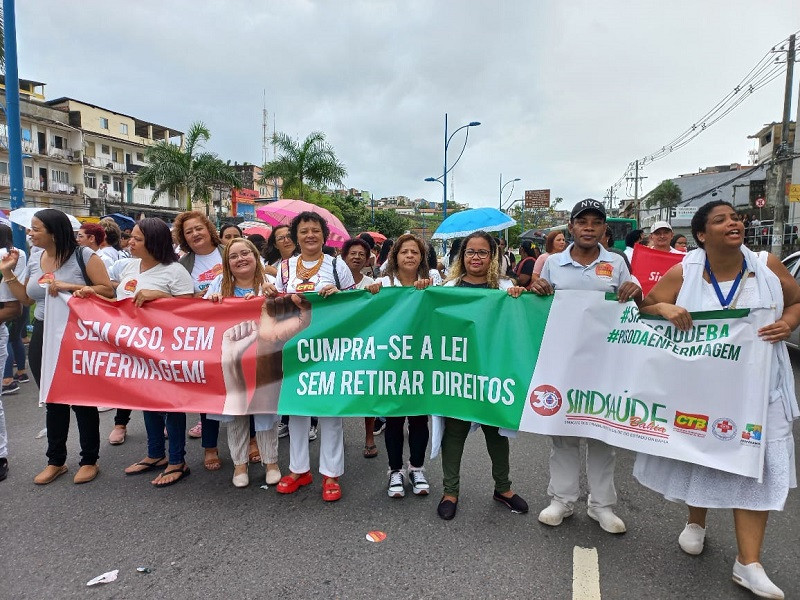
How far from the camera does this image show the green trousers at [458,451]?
3.30 m

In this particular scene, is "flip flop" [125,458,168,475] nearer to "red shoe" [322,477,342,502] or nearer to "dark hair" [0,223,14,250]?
"red shoe" [322,477,342,502]

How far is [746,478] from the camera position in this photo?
8.36 ft

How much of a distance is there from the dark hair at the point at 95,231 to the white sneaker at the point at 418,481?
182 inches

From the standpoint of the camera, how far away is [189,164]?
27.4 m

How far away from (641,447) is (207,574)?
7.88 ft

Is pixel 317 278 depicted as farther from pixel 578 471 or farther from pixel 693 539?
pixel 693 539

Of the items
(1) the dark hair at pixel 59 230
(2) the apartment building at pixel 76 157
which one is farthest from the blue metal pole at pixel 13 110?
(2) the apartment building at pixel 76 157

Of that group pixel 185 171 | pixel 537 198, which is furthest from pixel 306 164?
pixel 537 198

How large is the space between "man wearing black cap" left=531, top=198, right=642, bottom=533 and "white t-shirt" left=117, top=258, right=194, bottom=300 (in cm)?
261

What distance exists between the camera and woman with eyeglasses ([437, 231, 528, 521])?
3.28 metres

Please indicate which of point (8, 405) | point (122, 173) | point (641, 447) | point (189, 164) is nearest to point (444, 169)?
point (189, 164)

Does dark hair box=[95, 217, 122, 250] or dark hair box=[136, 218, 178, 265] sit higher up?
dark hair box=[95, 217, 122, 250]

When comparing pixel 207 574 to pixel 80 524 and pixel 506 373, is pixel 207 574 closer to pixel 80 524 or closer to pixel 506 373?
pixel 80 524

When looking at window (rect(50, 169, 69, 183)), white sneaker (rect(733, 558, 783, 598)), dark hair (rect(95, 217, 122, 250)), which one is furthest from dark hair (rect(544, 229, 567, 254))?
window (rect(50, 169, 69, 183))
